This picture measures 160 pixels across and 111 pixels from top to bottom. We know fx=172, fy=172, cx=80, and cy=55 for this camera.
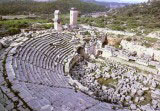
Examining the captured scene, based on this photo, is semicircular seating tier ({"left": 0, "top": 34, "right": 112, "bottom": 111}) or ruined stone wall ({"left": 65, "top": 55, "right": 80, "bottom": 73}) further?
ruined stone wall ({"left": 65, "top": 55, "right": 80, "bottom": 73})

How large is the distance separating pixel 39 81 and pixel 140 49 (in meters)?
16.4

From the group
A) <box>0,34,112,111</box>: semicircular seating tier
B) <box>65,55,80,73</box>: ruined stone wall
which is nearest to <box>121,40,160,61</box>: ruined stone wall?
<box>65,55,80,73</box>: ruined stone wall

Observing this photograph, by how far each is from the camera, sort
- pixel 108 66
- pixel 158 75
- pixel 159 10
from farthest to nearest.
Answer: pixel 159 10
pixel 108 66
pixel 158 75

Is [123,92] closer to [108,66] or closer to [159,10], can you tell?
[108,66]

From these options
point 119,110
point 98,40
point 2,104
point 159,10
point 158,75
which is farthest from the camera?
point 159,10

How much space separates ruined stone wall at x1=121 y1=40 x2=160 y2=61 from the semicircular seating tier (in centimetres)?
1009

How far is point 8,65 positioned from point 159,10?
2396 inches

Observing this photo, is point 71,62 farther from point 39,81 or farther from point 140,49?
point 140,49

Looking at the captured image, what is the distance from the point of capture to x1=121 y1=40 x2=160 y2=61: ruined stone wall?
22.1m

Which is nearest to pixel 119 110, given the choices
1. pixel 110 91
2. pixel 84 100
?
pixel 84 100

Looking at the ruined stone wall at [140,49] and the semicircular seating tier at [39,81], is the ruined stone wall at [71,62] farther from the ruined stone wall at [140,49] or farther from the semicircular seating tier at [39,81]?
the ruined stone wall at [140,49]

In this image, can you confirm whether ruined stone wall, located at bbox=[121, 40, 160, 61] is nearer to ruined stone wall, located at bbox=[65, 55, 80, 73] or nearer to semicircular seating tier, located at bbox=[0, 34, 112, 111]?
ruined stone wall, located at bbox=[65, 55, 80, 73]

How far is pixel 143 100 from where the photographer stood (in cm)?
1383

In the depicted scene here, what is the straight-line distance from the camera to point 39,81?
41.1 ft
